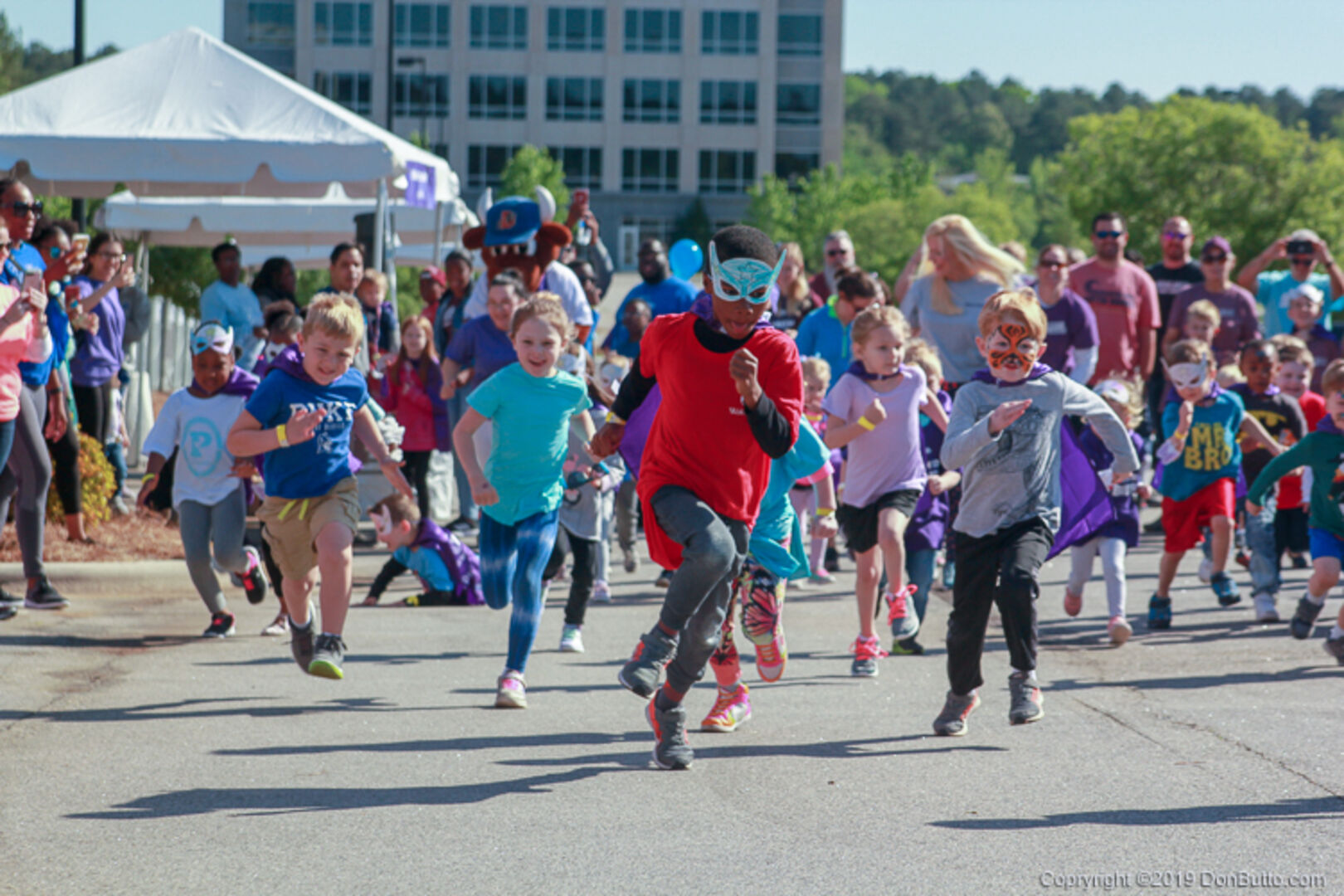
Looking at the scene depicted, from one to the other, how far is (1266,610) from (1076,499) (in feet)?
9.39

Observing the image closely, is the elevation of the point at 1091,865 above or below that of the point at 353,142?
below

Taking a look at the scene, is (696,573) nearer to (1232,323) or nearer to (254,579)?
(254,579)

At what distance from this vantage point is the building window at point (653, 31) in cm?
8375

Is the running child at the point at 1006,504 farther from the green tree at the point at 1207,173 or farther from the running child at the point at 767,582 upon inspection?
the green tree at the point at 1207,173

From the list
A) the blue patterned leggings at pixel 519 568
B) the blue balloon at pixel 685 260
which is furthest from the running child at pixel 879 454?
the blue balloon at pixel 685 260

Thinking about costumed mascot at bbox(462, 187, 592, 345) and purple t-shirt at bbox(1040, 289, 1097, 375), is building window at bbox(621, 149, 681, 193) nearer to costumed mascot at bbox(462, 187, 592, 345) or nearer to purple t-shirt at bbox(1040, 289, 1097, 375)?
costumed mascot at bbox(462, 187, 592, 345)

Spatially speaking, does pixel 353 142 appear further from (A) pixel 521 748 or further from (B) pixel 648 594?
(A) pixel 521 748

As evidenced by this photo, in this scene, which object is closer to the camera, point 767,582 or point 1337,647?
point 767,582

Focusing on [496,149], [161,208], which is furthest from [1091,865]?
[496,149]

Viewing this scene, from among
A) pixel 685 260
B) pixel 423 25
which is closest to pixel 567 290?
pixel 685 260

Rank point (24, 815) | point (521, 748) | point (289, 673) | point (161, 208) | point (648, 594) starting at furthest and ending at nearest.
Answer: point (161, 208) → point (648, 594) → point (289, 673) → point (521, 748) → point (24, 815)

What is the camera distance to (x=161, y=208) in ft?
67.5

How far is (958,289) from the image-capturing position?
10000 mm

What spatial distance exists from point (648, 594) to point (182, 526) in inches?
131
